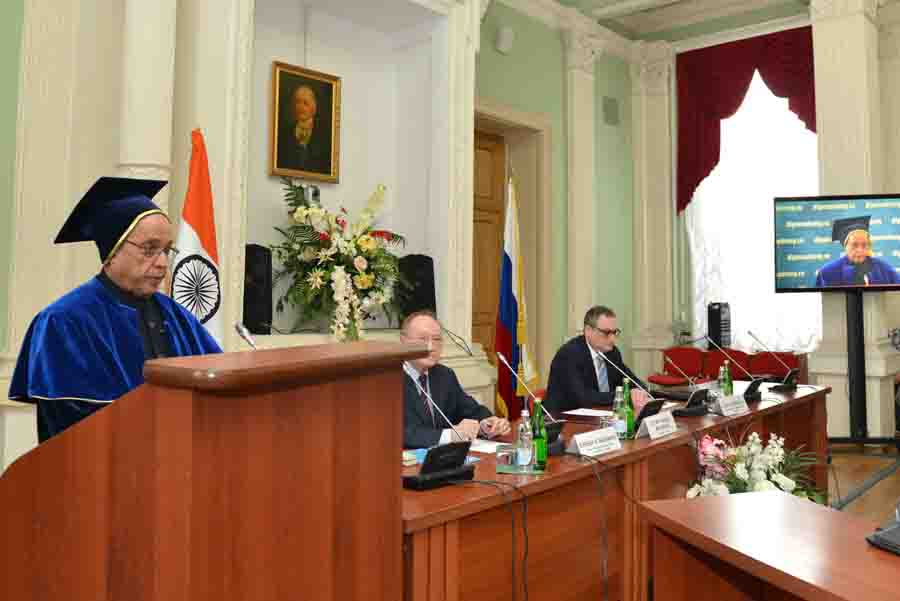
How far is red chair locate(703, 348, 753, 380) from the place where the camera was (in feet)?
23.0

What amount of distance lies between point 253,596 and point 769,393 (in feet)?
13.7

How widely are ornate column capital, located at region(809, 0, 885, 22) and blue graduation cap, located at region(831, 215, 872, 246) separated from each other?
1757 mm

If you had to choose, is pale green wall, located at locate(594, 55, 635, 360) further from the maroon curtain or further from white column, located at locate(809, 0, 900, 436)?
white column, located at locate(809, 0, 900, 436)

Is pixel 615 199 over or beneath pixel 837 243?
over

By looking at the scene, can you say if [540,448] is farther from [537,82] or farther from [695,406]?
[537,82]

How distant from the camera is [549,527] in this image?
2340 mm

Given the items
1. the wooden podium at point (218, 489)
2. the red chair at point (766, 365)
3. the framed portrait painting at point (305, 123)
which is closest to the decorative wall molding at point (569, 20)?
the framed portrait painting at point (305, 123)

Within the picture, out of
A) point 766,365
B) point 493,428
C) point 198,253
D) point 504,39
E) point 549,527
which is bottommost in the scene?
point 549,527

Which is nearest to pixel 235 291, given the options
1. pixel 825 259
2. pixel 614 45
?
pixel 825 259

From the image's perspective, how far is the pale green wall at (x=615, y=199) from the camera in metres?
7.67

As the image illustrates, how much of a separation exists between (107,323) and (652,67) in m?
7.33

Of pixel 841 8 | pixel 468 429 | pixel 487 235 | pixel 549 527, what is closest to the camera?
pixel 549 527

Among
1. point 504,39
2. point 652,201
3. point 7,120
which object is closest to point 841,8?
point 652,201

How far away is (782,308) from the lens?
7355 millimetres
